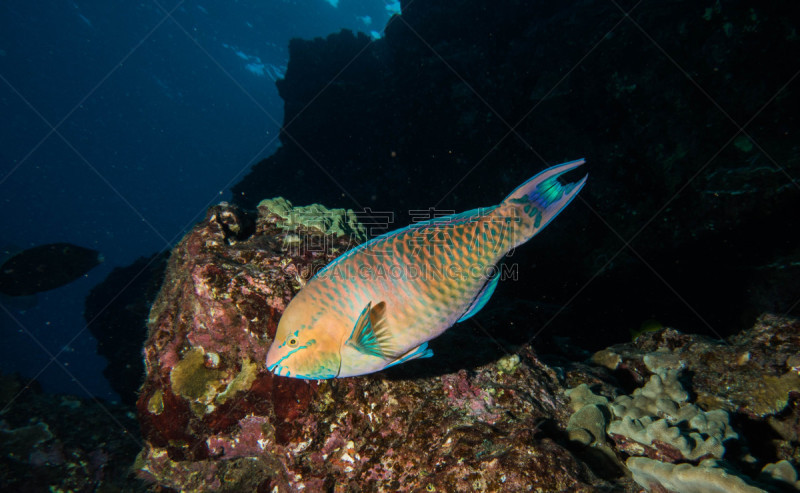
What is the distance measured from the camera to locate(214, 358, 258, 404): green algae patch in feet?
9.45

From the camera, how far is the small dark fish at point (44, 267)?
439 inches

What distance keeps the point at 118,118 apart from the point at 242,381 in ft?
308

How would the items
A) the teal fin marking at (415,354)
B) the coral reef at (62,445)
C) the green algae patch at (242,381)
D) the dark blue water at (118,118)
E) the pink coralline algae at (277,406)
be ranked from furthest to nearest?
the dark blue water at (118,118)
the coral reef at (62,445)
the green algae patch at (242,381)
the pink coralline algae at (277,406)
the teal fin marking at (415,354)

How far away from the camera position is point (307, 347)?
2057 millimetres

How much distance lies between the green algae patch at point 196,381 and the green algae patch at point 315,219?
173 cm

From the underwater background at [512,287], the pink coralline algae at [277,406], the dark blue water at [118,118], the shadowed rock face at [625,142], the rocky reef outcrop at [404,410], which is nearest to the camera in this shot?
the rocky reef outcrop at [404,410]

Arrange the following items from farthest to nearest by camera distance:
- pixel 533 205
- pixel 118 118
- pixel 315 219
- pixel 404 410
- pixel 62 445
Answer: pixel 118 118, pixel 62 445, pixel 315 219, pixel 404 410, pixel 533 205

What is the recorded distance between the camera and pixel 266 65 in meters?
49.9

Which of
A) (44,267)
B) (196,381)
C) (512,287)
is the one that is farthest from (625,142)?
(44,267)

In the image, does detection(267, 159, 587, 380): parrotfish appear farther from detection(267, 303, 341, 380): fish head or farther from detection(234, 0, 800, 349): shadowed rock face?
detection(234, 0, 800, 349): shadowed rock face

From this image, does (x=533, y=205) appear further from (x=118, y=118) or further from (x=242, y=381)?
(x=118, y=118)

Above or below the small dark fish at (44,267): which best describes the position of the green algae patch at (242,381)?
above

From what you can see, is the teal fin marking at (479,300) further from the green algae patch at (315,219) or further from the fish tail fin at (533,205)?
the green algae patch at (315,219)

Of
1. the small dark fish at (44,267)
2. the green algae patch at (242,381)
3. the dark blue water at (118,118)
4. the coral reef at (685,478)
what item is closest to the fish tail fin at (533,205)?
the coral reef at (685,478)
